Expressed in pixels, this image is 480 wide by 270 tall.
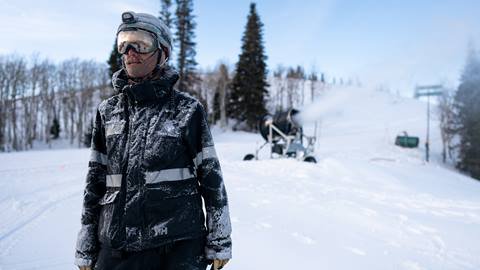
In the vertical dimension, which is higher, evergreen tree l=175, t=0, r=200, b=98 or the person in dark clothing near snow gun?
evergreen tree l=175, t=0, r=200, b=98

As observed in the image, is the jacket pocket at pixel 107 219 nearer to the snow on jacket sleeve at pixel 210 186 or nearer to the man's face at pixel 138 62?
the snow on jacket sleeve at pixel 210 186

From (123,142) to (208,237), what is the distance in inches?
28.6

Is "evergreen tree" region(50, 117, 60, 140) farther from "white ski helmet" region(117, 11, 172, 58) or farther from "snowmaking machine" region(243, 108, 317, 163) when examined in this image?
"white ski helmet" region(117, 11, 172, 58)

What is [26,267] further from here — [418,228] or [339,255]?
[418,228]

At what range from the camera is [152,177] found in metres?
1.83

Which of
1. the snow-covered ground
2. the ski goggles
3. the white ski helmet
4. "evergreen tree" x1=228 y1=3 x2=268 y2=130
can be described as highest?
"evergreen tree" x1=228 y1=3 x2=268 y2=130

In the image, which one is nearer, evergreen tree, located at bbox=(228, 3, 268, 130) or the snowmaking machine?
the snowmaking machine

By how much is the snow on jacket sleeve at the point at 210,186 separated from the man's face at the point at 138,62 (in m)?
0.37

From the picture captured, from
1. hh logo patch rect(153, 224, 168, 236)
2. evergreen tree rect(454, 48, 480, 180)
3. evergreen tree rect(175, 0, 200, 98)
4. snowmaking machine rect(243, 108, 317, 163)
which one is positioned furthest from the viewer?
evergreen tree rect(175, 0, 200, 98)

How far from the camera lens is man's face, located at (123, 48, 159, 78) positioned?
1.98 meters

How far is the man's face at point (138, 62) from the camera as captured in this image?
1976 millimetres

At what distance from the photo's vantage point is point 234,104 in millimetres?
40062

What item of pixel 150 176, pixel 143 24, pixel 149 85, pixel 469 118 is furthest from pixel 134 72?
pixel 469 118

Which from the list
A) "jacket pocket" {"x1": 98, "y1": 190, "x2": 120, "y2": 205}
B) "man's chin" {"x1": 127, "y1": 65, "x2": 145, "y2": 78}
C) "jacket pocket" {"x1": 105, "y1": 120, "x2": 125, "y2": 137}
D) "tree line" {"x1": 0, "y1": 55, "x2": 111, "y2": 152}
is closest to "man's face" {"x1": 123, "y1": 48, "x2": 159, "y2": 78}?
"man's chin" {"x1": 127, "y1": 65, "x2": 145, "y2": 78}
